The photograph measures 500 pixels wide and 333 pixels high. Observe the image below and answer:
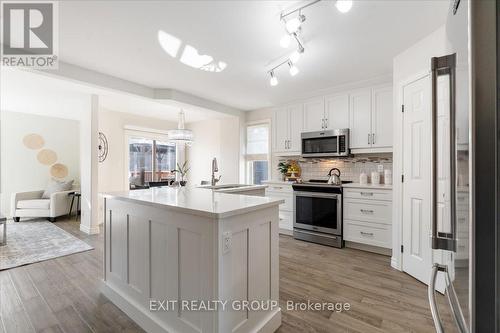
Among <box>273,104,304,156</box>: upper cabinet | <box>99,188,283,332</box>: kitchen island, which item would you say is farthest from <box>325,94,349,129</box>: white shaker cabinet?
<box>99,188,283,332</box>: kitchen island

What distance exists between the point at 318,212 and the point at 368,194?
792mm

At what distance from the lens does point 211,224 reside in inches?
54.0

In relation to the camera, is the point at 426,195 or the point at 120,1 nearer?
the point at 120,1

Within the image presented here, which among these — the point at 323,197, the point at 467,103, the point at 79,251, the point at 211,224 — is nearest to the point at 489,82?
the point at 467,103

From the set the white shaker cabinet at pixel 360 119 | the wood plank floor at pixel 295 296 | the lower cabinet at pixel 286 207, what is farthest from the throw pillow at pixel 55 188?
the white shaker cabinet at pixel 360 119

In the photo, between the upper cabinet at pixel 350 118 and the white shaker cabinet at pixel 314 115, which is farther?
the white shaker cabinet at pixel 314 115

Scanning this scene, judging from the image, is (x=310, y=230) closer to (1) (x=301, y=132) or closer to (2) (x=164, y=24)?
(1) (x=301, y=132)

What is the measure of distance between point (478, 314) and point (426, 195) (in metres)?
2.37

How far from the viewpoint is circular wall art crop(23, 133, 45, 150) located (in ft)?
18.0

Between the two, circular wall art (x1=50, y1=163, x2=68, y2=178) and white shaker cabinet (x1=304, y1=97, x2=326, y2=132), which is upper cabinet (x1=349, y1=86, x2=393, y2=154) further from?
circular wall art (x1=50, y1=163, x2=68, y2=178)

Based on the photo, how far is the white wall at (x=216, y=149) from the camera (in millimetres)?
5520

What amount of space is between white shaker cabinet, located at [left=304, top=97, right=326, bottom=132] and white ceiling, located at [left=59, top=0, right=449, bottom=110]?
0.52 meters

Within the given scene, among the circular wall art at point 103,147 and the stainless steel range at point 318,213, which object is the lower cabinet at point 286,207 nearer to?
the stainless steel range at point 318,213

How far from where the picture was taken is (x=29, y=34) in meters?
2.38
